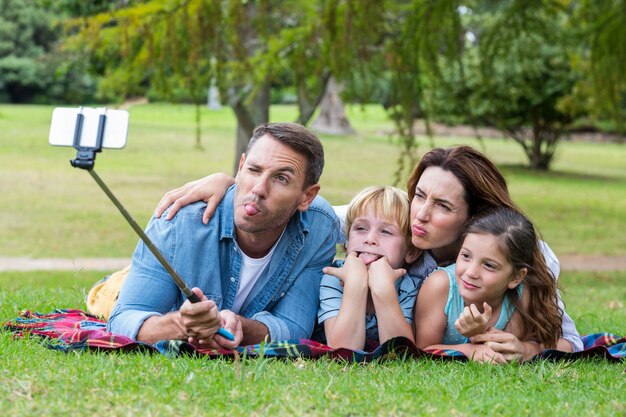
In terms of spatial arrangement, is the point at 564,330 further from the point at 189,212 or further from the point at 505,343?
the point at 189,212

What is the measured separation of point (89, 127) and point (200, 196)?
4.00 feet

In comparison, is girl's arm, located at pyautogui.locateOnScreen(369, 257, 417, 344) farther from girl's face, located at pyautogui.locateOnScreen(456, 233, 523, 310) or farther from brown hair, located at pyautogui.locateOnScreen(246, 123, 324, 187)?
brown hair, located at pyautogui.locateOnScreen(246, 123, 324, 187)

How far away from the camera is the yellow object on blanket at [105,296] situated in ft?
17.3

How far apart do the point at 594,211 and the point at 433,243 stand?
59.2 ft

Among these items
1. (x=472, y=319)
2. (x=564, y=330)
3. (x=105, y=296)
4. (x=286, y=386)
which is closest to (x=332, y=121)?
(x=105, y=296)

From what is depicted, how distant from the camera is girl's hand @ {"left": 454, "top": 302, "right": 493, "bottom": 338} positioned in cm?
429

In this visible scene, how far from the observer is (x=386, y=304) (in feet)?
14.6

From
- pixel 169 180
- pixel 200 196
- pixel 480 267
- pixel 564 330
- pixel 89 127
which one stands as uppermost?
pixel 89 127

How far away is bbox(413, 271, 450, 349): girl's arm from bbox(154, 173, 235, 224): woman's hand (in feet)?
3.47

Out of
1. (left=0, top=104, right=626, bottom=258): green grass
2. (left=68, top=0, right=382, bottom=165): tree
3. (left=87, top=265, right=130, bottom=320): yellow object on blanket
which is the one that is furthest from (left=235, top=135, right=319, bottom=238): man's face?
(left=0, top=104, right=626, bottom=258): green grass

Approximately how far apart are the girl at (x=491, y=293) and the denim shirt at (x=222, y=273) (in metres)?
0.58

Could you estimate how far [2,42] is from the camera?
4362 centimetres

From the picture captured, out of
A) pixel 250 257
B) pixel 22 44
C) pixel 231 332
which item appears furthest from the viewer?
pixel 22 44

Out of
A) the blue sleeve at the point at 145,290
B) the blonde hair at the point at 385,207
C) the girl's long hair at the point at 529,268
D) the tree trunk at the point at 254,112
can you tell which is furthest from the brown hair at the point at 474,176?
the tree trunk at the point at 254,112
